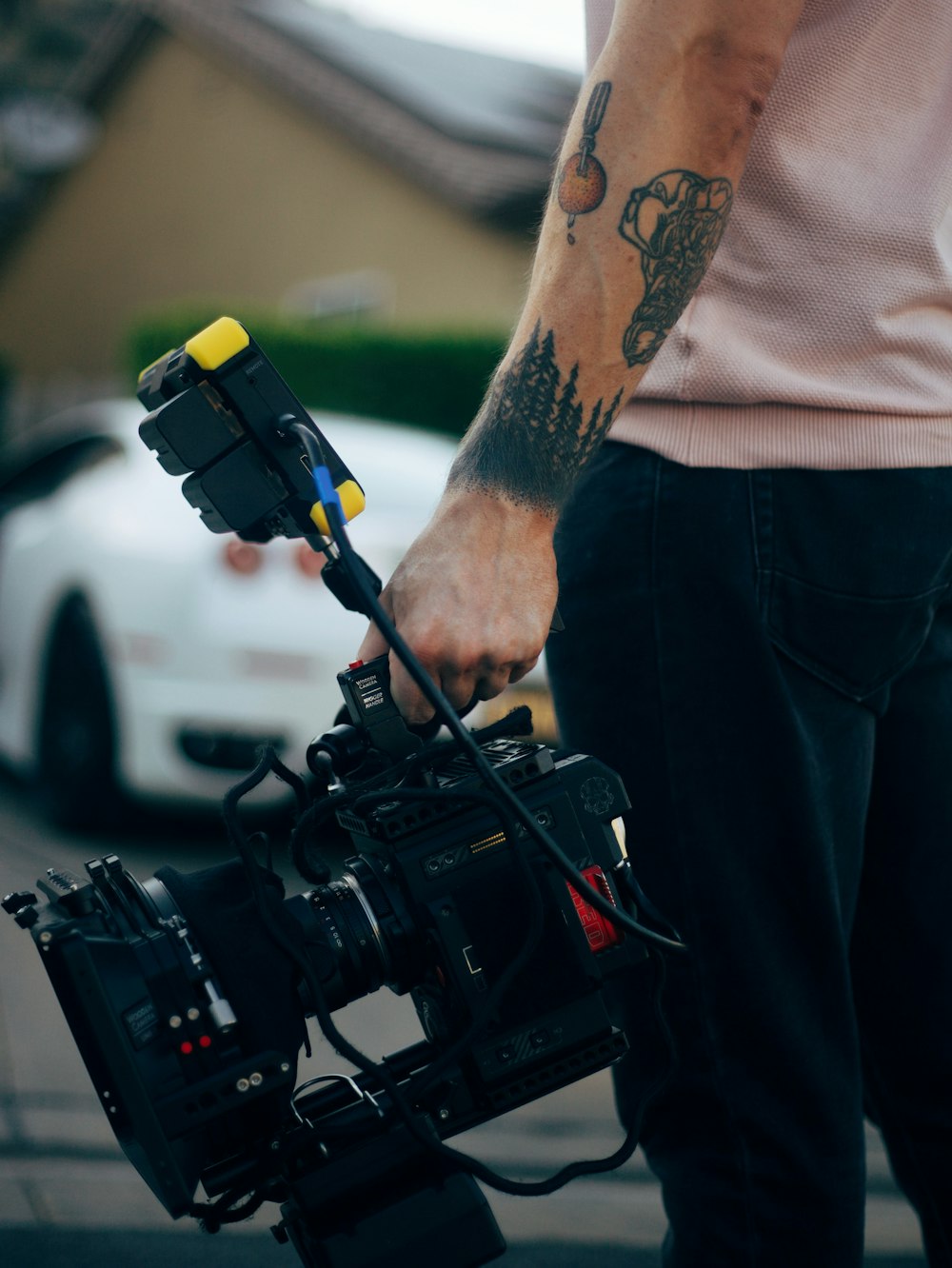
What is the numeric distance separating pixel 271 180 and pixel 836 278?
54.6 ft

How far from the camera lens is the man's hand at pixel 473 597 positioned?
123 cm

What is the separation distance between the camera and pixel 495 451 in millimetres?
1290

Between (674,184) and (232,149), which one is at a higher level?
(232,149)

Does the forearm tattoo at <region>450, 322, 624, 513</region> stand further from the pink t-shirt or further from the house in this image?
the house

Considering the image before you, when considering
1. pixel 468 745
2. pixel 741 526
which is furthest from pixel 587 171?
pixel 468 745

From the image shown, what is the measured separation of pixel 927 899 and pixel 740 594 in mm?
443

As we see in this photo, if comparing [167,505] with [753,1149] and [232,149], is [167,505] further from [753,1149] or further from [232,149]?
[232,149]

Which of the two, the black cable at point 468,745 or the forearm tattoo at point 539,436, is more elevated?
the forearm tattoo at point 539,436

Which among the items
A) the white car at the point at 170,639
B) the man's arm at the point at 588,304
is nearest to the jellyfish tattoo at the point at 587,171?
the man's arm at the point at 588,304

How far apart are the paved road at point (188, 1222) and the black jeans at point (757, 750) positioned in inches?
39.1

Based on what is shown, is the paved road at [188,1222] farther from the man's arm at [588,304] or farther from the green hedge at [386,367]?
the green hedge at [386,367]

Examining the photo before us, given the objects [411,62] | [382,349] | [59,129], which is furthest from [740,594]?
[411,62]

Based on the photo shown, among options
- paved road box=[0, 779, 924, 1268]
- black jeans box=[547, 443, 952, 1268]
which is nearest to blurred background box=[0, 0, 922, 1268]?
paved road box=[0, 779, 924, 1268]

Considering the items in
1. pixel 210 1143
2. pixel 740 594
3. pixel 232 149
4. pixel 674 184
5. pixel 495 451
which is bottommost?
pixel 210 1143
